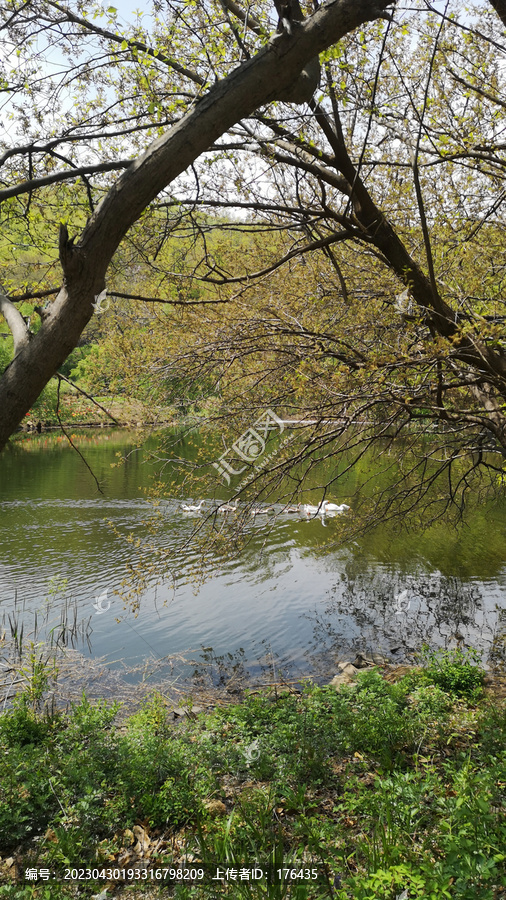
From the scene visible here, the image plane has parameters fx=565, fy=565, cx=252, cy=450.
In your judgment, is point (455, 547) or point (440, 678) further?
point (455, 547)

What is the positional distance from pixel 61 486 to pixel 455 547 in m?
12.1

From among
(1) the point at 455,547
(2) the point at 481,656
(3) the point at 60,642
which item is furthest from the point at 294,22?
(1) the point at 455,547

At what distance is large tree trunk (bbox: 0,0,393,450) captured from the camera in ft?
6.39

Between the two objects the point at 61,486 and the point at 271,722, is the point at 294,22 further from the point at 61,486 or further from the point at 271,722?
the point at 61,486

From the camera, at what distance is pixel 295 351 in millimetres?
5195
